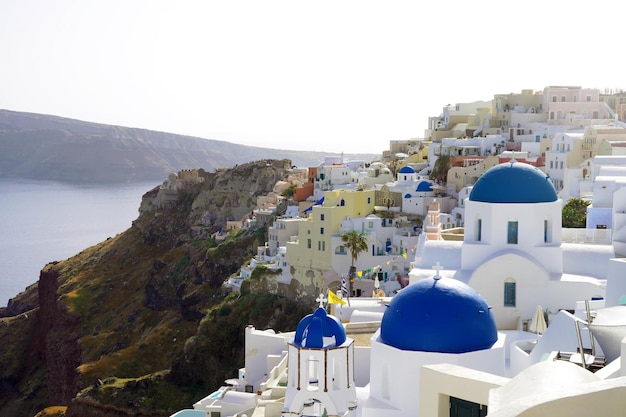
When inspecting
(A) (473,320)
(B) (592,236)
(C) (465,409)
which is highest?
(B) (592,236)

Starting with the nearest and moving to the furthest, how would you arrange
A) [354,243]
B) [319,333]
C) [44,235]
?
[319,333] < [354,243] < [44,235]

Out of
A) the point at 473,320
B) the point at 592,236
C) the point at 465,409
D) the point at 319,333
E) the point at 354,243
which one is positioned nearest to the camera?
the point at 465,409

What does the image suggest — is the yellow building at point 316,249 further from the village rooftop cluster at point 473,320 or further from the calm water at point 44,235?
the calm water at point 44,235

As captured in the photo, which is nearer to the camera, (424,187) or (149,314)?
(424,187)

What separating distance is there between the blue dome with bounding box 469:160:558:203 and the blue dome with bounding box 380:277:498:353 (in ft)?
21.4

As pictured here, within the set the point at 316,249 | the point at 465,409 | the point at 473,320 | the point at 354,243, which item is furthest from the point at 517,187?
the point at 316,249

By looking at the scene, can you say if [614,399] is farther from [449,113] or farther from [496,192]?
[449,113]

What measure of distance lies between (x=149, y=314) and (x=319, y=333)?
51.9m

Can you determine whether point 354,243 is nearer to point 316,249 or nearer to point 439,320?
point 316,249

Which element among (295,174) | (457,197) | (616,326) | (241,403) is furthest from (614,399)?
(295,174)

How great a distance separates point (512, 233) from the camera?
828 inches

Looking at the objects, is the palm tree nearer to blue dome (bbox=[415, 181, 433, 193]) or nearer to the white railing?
blue dome (bbox=[415, 181, 433, 193])


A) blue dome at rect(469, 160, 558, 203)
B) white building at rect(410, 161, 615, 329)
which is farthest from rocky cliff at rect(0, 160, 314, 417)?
blue dome at rect(469, 160, 558, 203)

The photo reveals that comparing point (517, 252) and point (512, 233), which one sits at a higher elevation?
point (512, 233)
